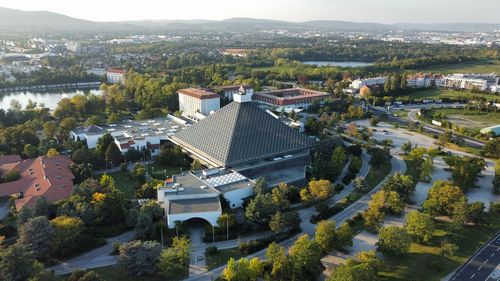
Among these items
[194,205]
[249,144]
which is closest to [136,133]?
[249,144]

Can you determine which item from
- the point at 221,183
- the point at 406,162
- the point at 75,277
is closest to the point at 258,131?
the point at 221,183

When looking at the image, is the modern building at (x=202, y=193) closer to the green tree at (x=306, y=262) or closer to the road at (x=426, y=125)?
the green tree at (x=306, y=262)

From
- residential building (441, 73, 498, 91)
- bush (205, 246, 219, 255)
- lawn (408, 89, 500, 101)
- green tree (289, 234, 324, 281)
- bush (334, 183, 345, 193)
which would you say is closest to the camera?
green tree (289, 234, 324, 281)

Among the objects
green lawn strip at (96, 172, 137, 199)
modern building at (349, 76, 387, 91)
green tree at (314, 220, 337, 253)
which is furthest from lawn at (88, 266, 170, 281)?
modern building at (349, 76, 387, 91)

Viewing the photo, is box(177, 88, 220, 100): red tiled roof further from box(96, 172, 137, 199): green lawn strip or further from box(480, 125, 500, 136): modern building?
box(480, 125, 500, 136): modern building

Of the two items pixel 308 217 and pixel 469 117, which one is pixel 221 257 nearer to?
pixel 308 217

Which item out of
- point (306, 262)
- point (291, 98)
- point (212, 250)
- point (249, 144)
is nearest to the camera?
point (306, 262)
